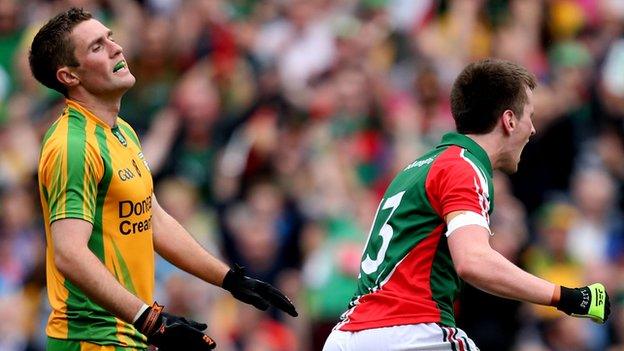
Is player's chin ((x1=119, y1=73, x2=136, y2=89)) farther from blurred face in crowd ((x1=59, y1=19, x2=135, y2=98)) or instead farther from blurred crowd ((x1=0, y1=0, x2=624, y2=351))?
blurred crowd ((x1=0, y1=0, x2=624, y2=351))

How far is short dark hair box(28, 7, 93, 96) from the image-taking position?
6469 millimetres

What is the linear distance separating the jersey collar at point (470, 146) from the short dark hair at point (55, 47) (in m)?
1.77

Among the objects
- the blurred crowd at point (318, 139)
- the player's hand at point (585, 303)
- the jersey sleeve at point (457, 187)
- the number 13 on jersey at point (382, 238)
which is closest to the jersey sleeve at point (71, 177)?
the number 13 on jersey at point (382, 238)

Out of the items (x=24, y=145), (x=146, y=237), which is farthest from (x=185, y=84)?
(x=146, y=237)

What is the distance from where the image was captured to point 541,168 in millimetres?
12805

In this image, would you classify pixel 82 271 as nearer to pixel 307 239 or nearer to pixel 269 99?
pixel 307 239

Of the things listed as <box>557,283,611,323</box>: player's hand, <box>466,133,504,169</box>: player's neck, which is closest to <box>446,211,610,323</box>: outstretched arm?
<box>557,283,611,323</box>: player's hand

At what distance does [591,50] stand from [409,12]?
198cm

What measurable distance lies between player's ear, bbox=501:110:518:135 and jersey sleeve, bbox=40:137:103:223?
1849 millimetres

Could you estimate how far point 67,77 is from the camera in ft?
21.3

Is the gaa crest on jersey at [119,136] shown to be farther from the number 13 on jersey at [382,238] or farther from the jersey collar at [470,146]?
the jersey collar at [470,146]

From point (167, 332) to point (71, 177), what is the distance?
810 mm

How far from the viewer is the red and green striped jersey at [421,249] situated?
20.1 ft

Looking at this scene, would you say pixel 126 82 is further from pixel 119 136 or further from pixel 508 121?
pixel 508 121
